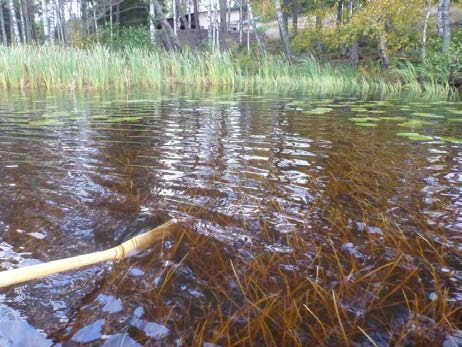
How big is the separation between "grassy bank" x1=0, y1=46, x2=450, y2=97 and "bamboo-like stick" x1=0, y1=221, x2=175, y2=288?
294 inches

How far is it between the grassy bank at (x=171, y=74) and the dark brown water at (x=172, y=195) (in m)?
4.55

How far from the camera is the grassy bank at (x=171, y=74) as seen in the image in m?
7.82

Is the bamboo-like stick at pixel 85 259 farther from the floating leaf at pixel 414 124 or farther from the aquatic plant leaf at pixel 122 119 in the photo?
the floating leaf at pixel 414 124

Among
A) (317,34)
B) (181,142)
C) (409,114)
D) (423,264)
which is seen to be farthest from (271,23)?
(423,264)

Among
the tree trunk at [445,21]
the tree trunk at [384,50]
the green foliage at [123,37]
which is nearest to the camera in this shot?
the tree trunk at [445,21]

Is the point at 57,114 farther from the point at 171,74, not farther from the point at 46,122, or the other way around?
the point at 171,74

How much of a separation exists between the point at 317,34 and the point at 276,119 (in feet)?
36.2

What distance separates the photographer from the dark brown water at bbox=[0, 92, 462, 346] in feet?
3.33

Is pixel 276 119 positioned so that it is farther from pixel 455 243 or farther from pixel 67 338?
pixel 67 338

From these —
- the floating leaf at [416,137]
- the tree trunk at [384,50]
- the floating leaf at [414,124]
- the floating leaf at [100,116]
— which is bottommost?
the floating leaf at [416,137]

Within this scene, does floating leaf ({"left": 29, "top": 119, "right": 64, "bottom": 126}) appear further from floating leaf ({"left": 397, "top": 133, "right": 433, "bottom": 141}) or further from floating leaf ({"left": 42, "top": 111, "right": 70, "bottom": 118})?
floating leaf ({"left": 397, "top": 133, "right": 433, "bottom": 141})

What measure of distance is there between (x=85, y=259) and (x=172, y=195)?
2.44 feet

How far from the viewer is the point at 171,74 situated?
9680 mm

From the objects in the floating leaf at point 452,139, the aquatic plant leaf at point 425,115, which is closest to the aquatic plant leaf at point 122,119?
the floating leaf at point 452,139
